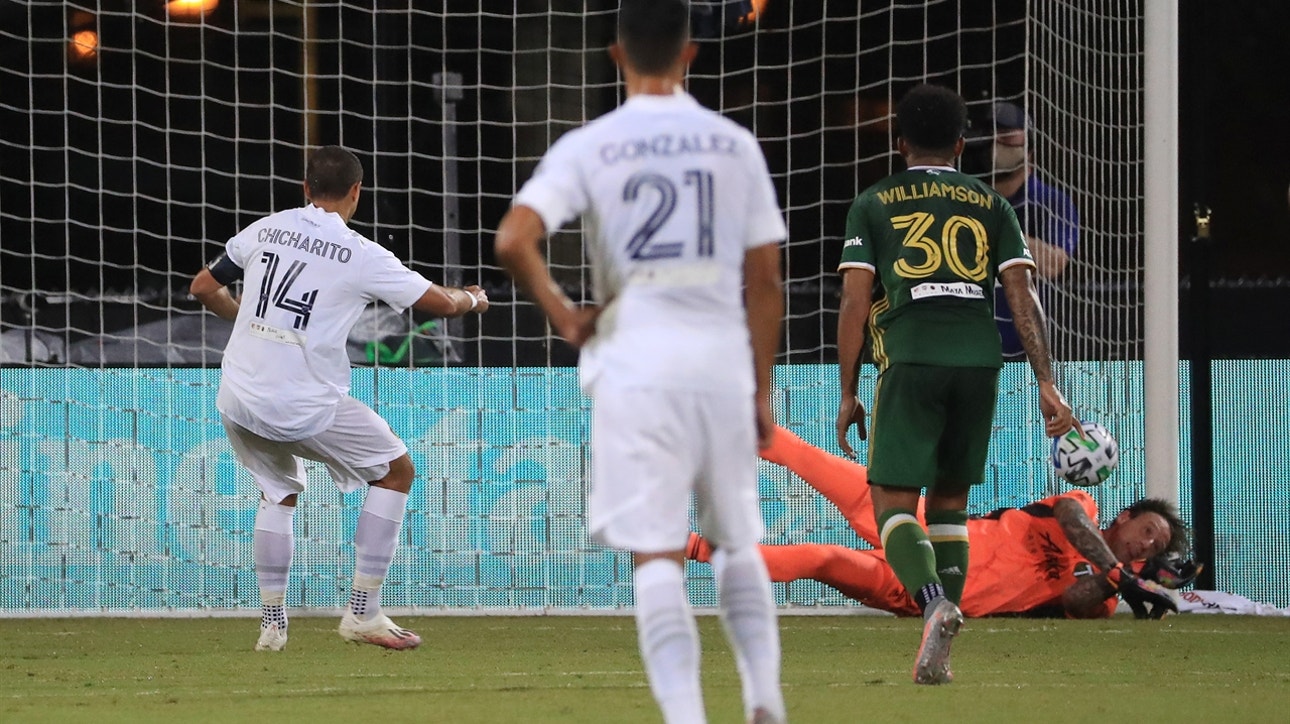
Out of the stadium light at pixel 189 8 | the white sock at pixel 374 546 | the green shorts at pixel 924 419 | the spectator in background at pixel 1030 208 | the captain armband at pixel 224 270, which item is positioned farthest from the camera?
the stadium light at pixel 189 8

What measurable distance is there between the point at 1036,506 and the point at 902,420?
9.75 feet

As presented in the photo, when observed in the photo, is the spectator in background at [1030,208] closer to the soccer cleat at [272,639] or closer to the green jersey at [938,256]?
the green jersey at [938,256]

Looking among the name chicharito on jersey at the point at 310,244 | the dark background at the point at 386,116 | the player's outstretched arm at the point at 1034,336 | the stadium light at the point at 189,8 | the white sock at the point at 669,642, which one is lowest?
the white sock at the point at 669,642

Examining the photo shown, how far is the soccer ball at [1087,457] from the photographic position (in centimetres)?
785

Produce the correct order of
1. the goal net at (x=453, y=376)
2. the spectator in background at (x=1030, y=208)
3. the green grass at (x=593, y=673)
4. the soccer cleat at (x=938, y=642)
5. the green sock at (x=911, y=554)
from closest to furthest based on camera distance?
1. the green grass at (x=593, y=673)
2. the soccer cleat at (x=938, y=642)
3. the green sock at (x=911, y=554)
4. the spectator in background at (x=1030, y=208)
5. the goal net at (x=453, y=376)

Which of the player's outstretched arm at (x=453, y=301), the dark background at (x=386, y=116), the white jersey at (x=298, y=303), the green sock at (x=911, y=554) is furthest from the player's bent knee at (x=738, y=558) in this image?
the dark background at (x=386, y=116)

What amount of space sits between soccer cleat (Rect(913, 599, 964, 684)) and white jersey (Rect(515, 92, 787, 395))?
1.72 metres

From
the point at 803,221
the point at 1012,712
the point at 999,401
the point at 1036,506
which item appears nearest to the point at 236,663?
the point at 1012,712

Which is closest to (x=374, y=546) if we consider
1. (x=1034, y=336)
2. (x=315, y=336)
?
(x=315, y=336)

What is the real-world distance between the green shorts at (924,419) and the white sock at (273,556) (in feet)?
7.90

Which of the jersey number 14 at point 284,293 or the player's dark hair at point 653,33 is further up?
the player's dark hair at point 653,33

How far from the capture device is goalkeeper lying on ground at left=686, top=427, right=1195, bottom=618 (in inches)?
314

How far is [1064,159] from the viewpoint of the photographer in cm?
912

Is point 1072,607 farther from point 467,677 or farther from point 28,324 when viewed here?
point 28,324
